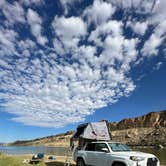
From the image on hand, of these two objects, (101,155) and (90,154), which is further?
(90,154)

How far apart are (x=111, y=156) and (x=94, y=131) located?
349 inches

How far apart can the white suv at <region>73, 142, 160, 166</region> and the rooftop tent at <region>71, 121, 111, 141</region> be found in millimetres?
4445

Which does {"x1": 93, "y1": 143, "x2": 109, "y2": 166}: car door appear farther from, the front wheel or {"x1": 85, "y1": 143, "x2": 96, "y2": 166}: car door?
the front wheel

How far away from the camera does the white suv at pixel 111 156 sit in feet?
47.3

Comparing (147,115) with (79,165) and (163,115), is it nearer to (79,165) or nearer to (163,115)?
(163,115)

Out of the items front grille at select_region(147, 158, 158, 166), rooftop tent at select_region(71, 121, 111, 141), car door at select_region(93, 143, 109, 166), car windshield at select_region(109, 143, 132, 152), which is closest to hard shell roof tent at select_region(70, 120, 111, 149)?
rooftop tent at select_region(71, 121, 111, 141)

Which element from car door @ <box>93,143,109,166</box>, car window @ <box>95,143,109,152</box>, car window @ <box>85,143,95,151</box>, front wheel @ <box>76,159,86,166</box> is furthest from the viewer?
front wheel @ <box>76,159,86,166</box>

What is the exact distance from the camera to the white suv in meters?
14.4

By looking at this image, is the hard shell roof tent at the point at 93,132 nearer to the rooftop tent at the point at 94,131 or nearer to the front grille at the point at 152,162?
the rooftop tent at the point at 94,131

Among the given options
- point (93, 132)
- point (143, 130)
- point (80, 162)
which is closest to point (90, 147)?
point (80, 162)

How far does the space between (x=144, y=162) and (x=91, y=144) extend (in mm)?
5074

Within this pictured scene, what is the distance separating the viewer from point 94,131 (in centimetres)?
2464

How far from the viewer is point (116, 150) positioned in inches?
647

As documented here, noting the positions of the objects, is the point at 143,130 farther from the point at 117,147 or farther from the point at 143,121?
the point at 117,147
